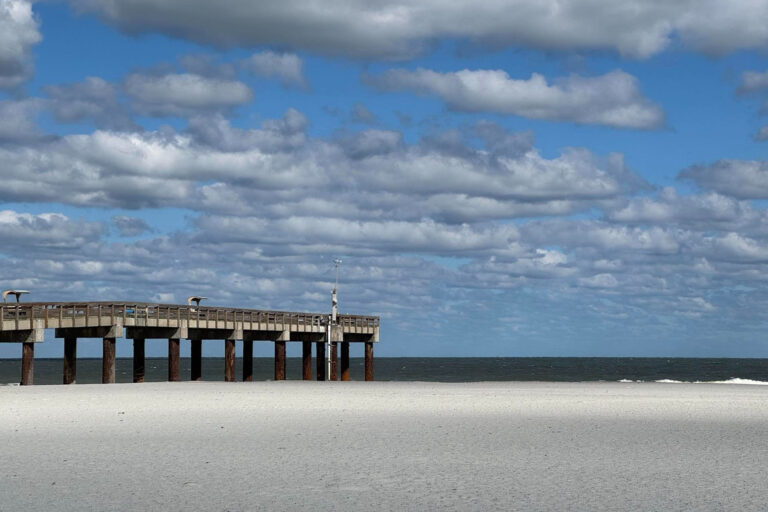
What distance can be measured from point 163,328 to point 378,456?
1150 inches

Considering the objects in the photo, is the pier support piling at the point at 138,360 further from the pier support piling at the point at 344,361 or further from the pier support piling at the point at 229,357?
the pier support piling at the point at 344,361

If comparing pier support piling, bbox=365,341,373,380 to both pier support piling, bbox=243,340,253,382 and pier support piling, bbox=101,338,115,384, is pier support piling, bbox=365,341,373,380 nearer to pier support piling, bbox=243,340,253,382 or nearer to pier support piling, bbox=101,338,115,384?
pier support piling, bbox=243,340,253,382

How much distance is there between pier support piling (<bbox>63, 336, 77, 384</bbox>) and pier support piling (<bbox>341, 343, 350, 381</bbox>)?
54.9 ft

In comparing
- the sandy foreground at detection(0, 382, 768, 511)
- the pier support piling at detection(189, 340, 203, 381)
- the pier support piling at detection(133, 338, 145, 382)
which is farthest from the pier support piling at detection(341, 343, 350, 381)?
the sandy foreground at detection(0, 382, 768, 511)

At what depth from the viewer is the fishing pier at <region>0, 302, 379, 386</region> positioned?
38.8m

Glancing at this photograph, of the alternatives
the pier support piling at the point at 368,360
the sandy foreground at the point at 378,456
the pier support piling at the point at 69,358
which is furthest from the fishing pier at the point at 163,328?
the sandy foreground at the point at 378,456

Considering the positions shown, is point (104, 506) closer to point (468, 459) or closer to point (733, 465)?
point (468, 459)

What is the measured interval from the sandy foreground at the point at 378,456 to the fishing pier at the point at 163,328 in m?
11.9

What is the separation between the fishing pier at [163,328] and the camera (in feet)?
127

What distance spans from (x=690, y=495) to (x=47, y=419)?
1501 cm

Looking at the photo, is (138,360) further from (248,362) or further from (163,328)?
(248,362)

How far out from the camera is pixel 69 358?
41.8 m

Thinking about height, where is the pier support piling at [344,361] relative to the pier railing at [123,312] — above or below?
below

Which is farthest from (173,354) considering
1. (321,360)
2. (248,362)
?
(321,360)
